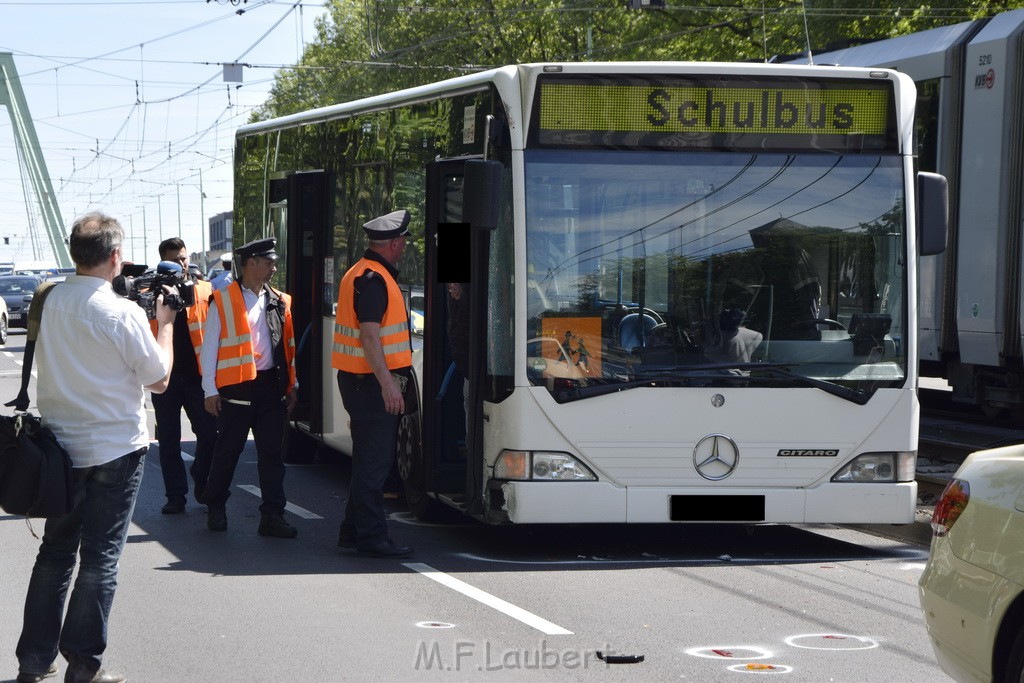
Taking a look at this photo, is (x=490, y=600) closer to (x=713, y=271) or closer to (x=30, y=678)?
(x=713, y=271)

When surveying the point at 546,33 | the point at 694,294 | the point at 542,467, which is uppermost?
the point at 546,33

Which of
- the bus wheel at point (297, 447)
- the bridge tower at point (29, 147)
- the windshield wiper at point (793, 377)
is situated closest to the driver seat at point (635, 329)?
the windshield wiper at point (793, 377)

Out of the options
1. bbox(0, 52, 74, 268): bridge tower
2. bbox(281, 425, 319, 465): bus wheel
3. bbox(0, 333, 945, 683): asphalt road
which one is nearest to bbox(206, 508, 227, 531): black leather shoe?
A: bbox(0, 333, 945, 683): asphalt road

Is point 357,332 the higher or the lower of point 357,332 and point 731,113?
the lower

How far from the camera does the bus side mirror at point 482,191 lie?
7910 millimetres

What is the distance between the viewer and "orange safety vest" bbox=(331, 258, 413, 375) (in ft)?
27.2

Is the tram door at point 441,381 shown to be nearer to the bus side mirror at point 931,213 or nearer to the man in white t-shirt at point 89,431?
the bus side mirror at point 931,213

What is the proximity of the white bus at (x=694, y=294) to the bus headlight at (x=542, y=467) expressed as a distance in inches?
0.4

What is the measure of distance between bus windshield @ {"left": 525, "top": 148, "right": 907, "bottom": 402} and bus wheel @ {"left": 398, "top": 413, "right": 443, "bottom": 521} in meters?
1.76

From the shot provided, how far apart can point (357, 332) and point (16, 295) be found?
38.1m

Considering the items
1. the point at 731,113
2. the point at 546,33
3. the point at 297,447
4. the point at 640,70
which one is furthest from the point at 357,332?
the point at 546,33

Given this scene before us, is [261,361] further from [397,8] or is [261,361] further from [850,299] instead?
[397,8]

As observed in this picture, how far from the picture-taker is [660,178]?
8.28 m

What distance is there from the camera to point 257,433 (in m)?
9.23
